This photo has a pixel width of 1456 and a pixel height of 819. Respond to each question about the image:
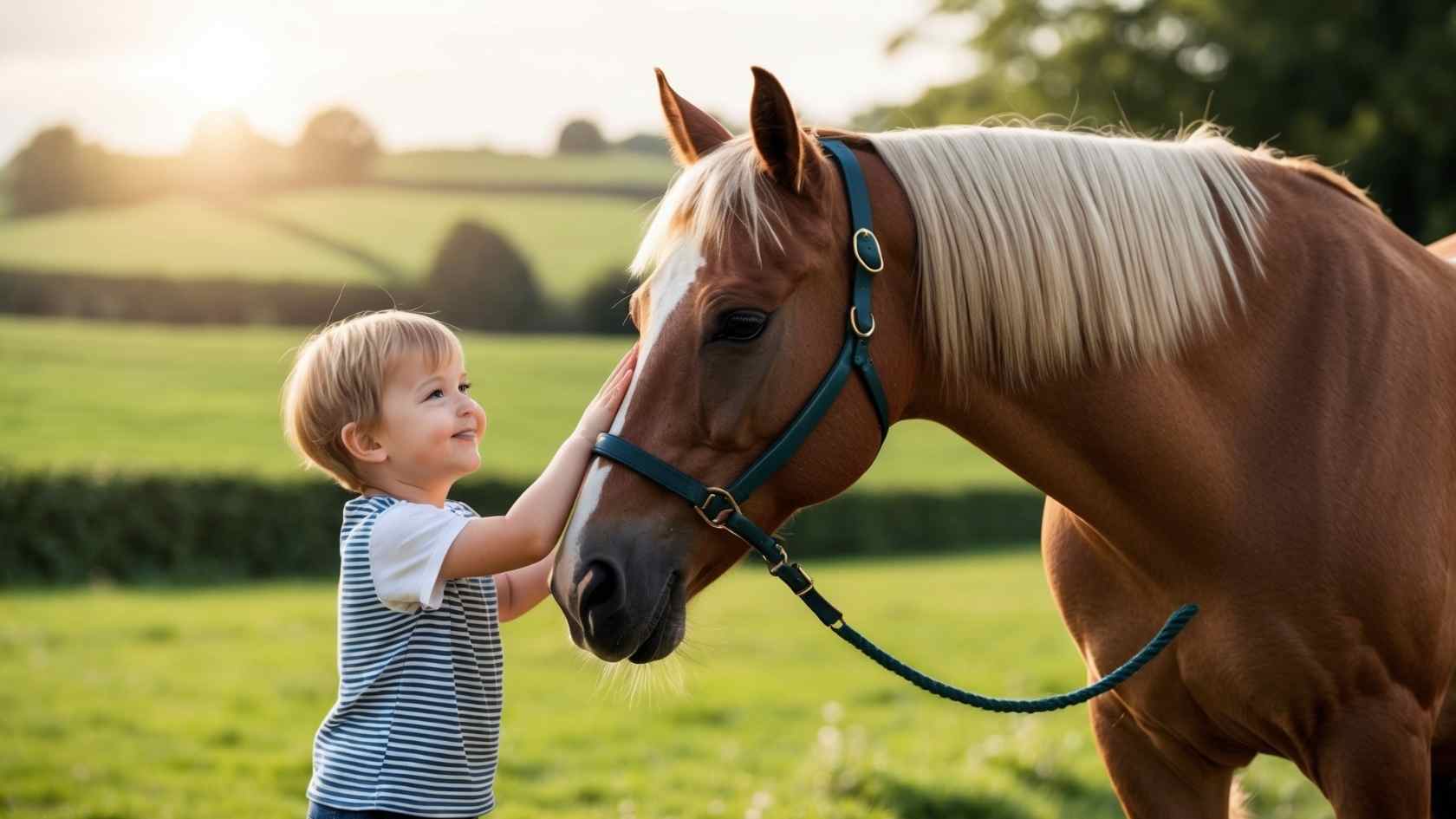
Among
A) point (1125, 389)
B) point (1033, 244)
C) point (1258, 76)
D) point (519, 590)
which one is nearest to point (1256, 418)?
point (1125, 389)

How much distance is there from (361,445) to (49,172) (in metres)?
24.0

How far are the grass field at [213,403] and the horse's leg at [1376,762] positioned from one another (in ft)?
44.0

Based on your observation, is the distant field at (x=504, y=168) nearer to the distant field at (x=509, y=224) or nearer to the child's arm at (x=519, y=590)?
the distant field at (x=509, y=224)

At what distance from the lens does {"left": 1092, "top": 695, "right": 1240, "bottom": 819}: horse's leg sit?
9.46 feet

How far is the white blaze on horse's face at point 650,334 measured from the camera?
7.58ft

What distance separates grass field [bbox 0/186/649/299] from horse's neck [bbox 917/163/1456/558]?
67.3 feet

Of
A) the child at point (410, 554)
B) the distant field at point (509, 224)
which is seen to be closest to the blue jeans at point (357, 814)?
the child at point (410, 554)

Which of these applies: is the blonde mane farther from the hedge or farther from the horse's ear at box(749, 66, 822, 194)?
the hedge

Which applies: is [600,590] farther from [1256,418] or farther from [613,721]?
[613,721]

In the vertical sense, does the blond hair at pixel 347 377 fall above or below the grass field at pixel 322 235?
above

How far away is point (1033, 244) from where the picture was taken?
2504 millimetres

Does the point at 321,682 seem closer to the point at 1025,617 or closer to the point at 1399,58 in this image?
the point at 1025,617

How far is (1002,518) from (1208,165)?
57.0 ft

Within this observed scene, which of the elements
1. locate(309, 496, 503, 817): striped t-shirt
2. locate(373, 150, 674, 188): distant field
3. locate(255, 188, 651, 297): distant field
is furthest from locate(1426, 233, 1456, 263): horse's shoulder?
locate(373, 150, 674, 188): distant field
